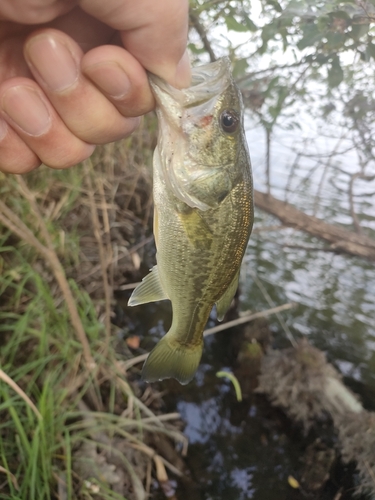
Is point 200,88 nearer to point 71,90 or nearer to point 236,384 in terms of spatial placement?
point 71,90

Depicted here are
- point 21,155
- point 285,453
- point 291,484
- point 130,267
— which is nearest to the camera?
point 21,155

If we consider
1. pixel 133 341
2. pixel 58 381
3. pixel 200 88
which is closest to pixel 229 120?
pixel 200 88

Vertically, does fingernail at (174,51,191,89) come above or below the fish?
above

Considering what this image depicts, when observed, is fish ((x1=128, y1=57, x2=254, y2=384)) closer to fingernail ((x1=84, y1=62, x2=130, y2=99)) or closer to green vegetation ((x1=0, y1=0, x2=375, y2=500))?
fingernail ((x1=84, y1=62, x2=130, y2=99))

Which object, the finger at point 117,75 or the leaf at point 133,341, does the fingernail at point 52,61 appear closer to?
the finger at point 117,75

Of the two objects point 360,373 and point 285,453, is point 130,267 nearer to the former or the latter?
point 285,453

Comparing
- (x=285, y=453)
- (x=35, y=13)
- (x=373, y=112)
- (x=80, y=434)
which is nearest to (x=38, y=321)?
(x=80, y=434)

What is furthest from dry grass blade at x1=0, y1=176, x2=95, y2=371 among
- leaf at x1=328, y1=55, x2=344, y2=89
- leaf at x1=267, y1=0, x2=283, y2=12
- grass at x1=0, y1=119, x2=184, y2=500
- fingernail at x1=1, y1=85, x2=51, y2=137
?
leaf at x1=328, y1=55, x2=344, y2=89
